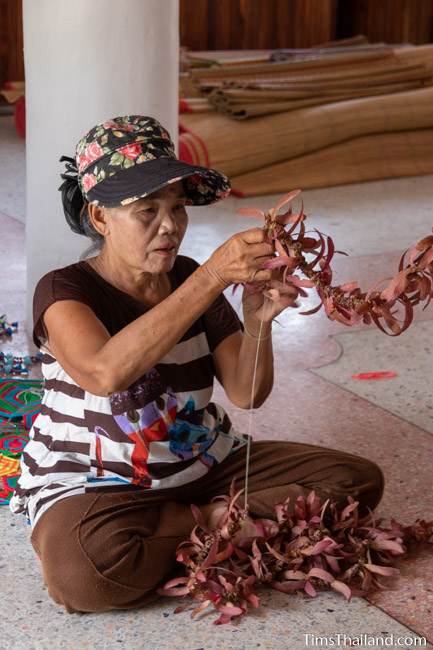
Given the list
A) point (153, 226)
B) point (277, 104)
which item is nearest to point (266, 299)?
point (153, 226)

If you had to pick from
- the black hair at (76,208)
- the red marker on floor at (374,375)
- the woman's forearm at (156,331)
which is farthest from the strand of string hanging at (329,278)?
the red marker on floor at (374,375)

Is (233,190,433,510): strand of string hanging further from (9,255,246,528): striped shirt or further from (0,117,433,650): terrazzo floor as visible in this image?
(0,117,433,650): terrazzo floor

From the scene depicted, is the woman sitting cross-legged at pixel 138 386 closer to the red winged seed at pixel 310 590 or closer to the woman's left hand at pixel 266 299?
the woman's left hand at pixel 266 299

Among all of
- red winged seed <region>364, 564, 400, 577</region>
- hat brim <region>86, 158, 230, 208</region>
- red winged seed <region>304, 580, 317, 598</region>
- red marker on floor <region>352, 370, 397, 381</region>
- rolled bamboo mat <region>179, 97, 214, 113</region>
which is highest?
hat brim <region>86, 158, 230, 208</region>

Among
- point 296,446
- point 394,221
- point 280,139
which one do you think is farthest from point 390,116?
point 296,446

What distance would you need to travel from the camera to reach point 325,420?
3.58 meters

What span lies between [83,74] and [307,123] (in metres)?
3.05

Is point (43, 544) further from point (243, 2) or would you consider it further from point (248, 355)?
point (243, 2)

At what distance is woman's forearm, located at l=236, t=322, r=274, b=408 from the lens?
261 centimetres

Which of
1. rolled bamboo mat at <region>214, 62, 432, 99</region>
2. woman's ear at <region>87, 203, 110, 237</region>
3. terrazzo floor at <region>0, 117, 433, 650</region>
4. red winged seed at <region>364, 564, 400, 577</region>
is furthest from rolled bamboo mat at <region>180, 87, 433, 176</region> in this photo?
red winged seed at <region>364, 564, 400, 577</region>

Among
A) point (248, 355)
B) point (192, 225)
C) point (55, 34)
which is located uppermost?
point (55, 34)

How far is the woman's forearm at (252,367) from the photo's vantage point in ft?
8.57

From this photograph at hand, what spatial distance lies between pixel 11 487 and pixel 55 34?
1553mm

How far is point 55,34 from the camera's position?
384 cm
